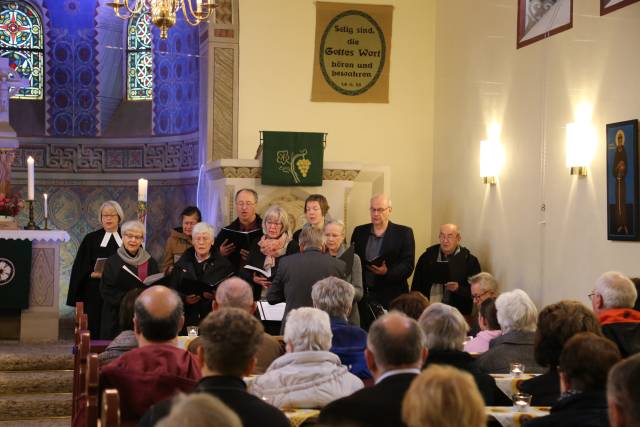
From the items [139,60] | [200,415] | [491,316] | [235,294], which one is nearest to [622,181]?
[491,316]

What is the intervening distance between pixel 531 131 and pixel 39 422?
4.66 meters

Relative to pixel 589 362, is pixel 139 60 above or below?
above

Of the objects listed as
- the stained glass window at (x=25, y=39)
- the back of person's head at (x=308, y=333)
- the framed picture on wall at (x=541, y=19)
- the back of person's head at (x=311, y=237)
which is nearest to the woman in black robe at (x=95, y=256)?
the back of person's head at (x=311, y=237)

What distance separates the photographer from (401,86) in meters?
10.7

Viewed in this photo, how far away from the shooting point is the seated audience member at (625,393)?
7.61ft

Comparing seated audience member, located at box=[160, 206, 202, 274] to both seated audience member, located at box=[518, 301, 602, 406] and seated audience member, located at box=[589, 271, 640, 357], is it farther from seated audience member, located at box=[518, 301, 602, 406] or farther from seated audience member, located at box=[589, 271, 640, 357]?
seated audience member, located at box=[518, 301, 602, 406]

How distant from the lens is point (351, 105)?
10.5 meters

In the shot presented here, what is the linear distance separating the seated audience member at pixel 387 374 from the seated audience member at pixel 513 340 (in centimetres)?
160

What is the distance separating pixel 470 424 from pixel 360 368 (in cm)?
264

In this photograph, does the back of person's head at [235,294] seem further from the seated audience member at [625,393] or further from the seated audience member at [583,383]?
the seated audience member at [625,393]

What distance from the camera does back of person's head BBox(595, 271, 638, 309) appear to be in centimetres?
508

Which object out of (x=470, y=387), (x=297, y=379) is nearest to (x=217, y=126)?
(x=297, y=379)

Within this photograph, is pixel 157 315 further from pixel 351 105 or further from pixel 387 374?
pixel 351 105

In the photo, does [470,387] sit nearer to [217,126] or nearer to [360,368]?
[360,368]
